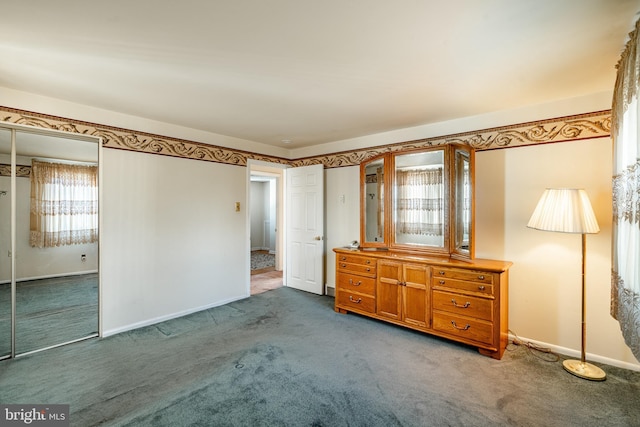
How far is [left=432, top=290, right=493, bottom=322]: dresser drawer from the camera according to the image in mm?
2613

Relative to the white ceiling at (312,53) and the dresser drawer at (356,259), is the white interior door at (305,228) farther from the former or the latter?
the white ceiling at (312,53)

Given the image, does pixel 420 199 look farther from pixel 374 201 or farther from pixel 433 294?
pixel 433 294

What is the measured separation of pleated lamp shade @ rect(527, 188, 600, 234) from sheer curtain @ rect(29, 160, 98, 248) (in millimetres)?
4439

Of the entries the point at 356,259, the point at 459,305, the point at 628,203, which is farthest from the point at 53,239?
the point at 628,203

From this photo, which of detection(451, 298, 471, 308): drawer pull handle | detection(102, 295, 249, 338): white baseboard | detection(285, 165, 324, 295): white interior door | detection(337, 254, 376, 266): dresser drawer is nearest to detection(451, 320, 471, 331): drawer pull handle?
detection(451, 298, 471, 308): drawer pull handle

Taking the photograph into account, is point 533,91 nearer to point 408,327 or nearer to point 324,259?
point 408,327

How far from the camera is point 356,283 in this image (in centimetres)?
355

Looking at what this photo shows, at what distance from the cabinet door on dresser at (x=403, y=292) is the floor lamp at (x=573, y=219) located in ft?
3.78

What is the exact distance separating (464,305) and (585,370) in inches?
39.4

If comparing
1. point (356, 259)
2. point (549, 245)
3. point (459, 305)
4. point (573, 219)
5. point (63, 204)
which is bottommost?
point (459, 305)

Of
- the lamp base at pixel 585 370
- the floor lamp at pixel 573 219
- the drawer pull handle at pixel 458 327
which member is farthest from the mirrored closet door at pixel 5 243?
the lamp base at pixel 585 370

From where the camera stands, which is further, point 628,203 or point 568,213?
point 568,213

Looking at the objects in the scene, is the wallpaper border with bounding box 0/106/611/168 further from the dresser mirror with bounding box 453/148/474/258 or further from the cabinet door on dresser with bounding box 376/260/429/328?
the cabinet door on dresser with bounding box 376/260/429/328

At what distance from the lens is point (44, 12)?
1536 mm
